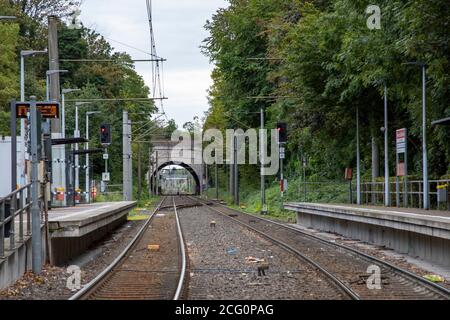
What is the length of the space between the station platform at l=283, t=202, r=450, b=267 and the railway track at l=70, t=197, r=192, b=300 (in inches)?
203

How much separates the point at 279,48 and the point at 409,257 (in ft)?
94.5

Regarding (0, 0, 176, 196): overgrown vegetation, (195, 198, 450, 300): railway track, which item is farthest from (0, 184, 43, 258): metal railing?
(0, 0, 176, 196): overgrown vegetation

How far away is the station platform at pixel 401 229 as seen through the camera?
17359 mm

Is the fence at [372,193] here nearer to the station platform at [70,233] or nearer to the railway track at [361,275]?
the railway track at [361,275]

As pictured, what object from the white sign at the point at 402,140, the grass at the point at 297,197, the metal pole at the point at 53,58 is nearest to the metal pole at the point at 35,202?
the metal pole at the point at 53,58

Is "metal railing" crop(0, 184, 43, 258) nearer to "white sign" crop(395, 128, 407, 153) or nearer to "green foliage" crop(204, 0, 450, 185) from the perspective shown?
"green foliage" crop(204, 0, 450, 185)

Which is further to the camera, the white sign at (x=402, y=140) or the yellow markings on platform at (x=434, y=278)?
the white sign at (x=402, y=140)

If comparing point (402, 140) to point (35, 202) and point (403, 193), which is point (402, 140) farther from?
point (35, 202)

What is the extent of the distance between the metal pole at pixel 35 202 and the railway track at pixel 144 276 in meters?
1.20

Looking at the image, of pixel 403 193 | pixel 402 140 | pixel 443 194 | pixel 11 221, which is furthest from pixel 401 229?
pixel 11 221

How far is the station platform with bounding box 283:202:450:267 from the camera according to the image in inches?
683

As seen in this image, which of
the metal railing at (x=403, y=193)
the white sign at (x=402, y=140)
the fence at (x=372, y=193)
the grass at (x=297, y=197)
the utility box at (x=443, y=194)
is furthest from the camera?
the grass at (x=297, y=197)

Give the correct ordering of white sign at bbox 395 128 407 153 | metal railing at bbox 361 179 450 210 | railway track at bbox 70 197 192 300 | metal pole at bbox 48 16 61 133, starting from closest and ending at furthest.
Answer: railway track at bbox 70 197 192 300
white sign at bbox 395 128 407 153
metal railing at bbox 361 179 450 210
metal pole at bbox 48 16 61 133

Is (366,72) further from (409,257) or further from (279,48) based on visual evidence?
(279,48)
